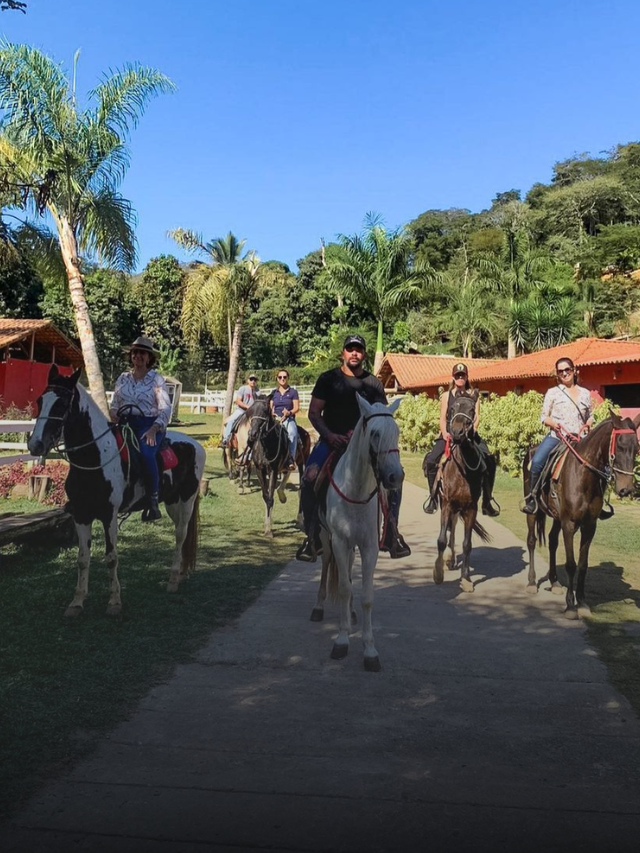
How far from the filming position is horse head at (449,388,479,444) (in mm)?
8430

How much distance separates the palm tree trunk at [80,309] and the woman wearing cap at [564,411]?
10302 millimetres

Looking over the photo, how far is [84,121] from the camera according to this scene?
1569cm

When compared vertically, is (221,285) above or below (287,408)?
above

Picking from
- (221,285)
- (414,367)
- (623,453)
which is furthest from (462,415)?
(414,367)

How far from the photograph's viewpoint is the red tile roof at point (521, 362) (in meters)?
25.3

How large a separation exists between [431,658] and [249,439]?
24.0ft

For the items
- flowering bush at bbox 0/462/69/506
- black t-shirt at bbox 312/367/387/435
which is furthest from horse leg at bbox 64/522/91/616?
flowering bush at bbox 0/462/69/506

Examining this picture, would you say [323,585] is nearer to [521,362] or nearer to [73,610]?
[73,610]

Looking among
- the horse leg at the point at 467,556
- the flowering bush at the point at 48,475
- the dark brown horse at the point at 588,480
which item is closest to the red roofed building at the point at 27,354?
the flowering bush at the point at 48,475

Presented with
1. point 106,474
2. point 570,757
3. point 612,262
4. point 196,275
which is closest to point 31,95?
point 106,474

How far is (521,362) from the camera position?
1217 inches

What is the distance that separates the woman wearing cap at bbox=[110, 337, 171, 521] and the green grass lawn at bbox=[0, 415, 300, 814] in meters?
1.11

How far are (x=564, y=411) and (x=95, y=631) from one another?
5563 millimetres

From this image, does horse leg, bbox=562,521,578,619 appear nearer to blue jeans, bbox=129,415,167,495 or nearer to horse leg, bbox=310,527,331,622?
horse leg, bbox=310,527,331,622
